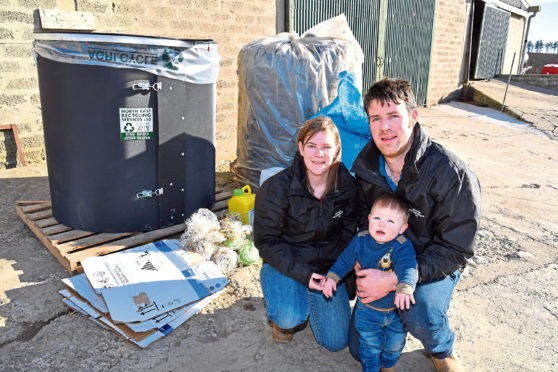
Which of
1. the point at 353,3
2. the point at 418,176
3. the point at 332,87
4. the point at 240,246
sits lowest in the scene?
the point at 240,246

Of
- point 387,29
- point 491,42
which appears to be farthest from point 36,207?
point 491,42

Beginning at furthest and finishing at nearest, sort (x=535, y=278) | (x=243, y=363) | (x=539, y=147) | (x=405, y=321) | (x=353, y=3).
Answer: (x=353, y=3), (x=539, y=147), (x=535, y=278), (x=243, y=363), (x=405, y=321)

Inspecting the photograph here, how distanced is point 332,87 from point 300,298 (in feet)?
→ 7.23

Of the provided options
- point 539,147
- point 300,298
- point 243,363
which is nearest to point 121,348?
point 243,363

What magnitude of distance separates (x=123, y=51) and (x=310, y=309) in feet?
6.38

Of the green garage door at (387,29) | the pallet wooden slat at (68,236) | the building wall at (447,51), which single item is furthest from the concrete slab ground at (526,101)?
the pallet wooden slat at (68,236)

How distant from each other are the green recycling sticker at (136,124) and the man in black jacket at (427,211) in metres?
1.52

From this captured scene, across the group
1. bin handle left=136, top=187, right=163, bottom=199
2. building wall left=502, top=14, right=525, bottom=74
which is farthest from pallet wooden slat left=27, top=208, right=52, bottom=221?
building wall left=502, top=14, right=525, bottom=74

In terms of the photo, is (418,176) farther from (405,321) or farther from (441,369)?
(441,369)

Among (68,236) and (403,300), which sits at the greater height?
(403,300)

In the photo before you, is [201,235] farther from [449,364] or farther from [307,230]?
[449,364]

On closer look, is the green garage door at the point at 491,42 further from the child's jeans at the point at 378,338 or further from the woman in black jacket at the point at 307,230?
the child's jeans at the point at 378,338

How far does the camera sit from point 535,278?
117 inches

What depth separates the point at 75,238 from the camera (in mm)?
3004
